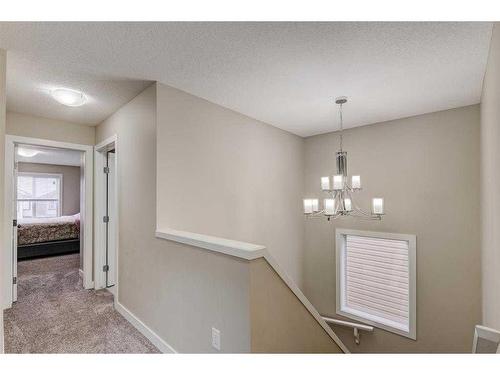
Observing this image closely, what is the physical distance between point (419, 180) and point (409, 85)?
1383mm

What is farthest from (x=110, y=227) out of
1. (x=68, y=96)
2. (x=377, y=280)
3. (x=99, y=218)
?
(x=377, y=280)

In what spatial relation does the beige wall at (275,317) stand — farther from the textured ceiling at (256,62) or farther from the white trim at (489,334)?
the textured ceiling at (256,62)

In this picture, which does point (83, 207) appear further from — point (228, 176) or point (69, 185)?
point (69, 185)

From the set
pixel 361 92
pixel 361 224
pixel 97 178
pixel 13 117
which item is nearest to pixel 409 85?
pixel 361 92

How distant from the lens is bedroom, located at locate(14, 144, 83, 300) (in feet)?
13.9

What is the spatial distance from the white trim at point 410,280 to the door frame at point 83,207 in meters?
3.55

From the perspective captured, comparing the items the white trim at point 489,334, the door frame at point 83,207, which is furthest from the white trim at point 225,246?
the door frame at point 83,207

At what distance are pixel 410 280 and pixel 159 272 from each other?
3102 millimetres

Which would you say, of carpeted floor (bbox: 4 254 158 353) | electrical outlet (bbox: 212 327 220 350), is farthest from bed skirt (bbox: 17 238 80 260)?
electrical outlet (bbox: 212 327 220 350)

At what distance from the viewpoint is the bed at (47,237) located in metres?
4.96

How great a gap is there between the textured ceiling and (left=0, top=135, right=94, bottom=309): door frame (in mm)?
406

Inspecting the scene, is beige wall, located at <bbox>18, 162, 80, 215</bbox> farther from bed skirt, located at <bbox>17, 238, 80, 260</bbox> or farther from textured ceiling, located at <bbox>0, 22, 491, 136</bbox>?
textured ceiling, located at <bbox>0, 22, 491, 136</bbox>

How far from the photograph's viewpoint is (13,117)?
2955mm
